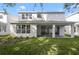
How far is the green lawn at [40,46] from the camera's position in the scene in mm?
2262

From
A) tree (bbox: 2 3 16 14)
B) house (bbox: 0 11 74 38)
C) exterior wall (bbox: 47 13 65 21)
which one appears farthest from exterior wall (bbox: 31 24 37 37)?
tree (bbox: 2 3 16 14)

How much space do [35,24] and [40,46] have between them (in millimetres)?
334

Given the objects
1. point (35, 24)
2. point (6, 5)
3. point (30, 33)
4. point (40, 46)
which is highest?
point (6, 5)

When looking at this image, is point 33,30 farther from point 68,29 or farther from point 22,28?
point 68,29

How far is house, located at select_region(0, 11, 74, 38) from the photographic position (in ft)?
7.40

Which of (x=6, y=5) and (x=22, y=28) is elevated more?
(x=6, y=5)

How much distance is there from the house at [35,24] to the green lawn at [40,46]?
0.07 m

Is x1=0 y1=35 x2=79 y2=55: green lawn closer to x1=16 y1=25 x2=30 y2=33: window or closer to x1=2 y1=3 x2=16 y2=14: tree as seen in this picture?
x1=16 y1=25 x2=30 y2=33: window

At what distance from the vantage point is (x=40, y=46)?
90.4 inches

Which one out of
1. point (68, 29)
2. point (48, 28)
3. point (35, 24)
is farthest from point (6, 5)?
point (68, 29)

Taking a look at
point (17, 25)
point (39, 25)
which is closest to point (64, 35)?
point (39, 25)

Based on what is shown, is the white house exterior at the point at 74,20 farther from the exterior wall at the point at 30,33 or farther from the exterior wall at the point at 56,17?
the exterior wall at the point at 30,33

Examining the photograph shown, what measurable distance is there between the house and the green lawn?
75 mm

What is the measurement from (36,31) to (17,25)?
11.6 inches
